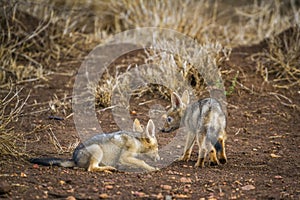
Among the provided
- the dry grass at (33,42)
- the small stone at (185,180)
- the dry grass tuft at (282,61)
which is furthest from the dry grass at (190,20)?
the small stone at (185,180)

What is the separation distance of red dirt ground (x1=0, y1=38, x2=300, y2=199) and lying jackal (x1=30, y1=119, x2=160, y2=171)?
0.30ft

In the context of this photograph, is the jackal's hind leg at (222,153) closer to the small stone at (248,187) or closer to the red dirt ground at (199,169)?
the red dirt ground at (199,169)

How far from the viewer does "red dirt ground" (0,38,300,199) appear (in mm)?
5223

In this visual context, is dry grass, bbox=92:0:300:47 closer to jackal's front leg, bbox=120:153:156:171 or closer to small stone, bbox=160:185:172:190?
jackal's front leg, bbox=120:153:156:171

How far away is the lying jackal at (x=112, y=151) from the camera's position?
5.74 meters

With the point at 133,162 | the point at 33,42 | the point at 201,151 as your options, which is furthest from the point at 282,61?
the point at 133,162

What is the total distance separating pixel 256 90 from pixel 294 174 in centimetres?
319

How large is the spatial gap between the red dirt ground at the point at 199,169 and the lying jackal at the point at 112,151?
3.5 inches

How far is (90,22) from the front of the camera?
40.7ft

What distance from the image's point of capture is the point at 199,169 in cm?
609

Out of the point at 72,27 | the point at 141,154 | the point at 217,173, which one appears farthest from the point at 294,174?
the point at 72,27

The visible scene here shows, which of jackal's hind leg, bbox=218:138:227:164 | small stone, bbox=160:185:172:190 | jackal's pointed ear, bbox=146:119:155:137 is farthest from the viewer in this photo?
jackal's hind leg, bbox=218:138:227:164

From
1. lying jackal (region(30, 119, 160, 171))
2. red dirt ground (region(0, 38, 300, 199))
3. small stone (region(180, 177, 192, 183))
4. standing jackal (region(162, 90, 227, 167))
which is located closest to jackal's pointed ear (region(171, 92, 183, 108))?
standing jackal (region(162, 90, 227, 167))

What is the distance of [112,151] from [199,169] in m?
0.88
